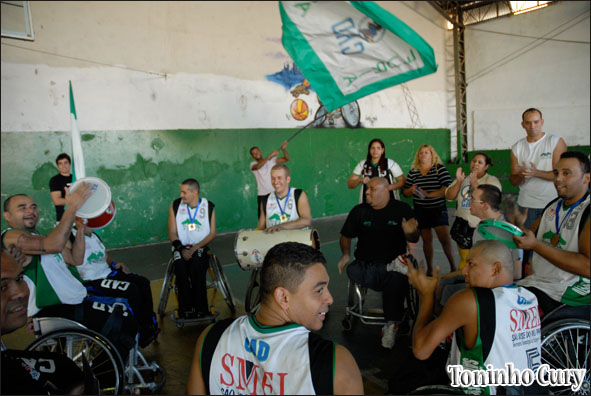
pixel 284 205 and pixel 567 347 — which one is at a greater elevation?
pixel 284 205

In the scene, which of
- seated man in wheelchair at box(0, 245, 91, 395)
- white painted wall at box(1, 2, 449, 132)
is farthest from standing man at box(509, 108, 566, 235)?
white painted wall at box(1, 2, 449, 132)

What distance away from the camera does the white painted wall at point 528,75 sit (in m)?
11.2

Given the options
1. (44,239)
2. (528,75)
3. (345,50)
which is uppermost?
(528,75)

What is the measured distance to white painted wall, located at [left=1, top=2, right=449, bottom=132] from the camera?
600cm

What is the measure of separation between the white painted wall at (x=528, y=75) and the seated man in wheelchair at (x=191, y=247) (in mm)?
10973

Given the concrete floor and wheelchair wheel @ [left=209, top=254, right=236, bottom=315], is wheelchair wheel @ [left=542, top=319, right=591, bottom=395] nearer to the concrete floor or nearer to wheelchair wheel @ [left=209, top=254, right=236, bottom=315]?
the concrete floor

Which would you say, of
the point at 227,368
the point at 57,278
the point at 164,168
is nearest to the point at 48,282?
the point at 57,278

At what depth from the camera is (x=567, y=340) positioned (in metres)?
2.31

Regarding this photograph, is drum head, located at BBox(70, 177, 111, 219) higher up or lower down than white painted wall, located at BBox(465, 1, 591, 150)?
lower down

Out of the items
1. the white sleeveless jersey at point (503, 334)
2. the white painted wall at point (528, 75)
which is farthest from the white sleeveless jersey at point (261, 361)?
the white painted wall at point (528, 75)

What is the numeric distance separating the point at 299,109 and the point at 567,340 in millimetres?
7256

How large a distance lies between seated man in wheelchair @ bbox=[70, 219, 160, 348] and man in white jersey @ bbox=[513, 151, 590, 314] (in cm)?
248

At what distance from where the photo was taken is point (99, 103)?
6.56 m

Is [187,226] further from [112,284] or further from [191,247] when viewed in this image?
[112,284]
